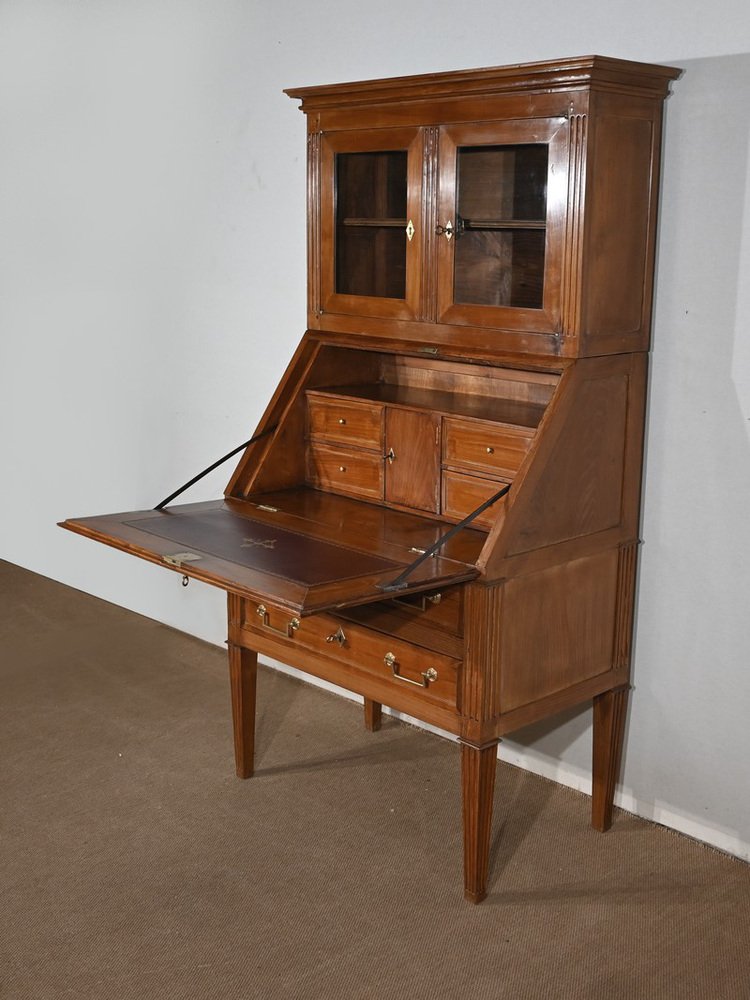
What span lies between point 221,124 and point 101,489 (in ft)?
5.08

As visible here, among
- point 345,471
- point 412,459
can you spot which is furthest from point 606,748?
point 345,471

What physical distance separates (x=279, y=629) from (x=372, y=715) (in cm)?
68

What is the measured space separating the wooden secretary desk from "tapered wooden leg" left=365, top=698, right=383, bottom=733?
1.96 ft

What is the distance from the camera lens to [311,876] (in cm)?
272

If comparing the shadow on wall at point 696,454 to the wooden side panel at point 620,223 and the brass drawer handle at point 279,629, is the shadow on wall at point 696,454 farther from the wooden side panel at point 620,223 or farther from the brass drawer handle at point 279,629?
the brass drawer handle at point 279,629

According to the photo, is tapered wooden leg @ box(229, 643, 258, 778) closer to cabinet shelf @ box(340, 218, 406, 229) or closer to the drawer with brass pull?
the drawer with brass pull

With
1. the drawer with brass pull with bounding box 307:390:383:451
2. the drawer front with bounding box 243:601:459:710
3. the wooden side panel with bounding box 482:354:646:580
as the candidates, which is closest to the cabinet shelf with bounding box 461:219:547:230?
the wooden side panel with bounding box 482:354:646:580

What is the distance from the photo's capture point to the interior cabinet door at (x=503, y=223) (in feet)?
7.87

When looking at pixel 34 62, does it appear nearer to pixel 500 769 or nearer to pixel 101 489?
pixel 101 489

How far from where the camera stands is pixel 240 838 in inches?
114

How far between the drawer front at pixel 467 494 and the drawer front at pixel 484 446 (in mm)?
27

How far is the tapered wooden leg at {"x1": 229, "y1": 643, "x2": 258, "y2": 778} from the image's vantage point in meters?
3.10

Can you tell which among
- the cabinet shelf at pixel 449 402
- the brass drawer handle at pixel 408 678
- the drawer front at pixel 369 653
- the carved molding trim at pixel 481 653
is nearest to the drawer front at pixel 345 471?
the cabinet shelf at pixel 449 402

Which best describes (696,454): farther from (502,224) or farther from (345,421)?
(345,421)
